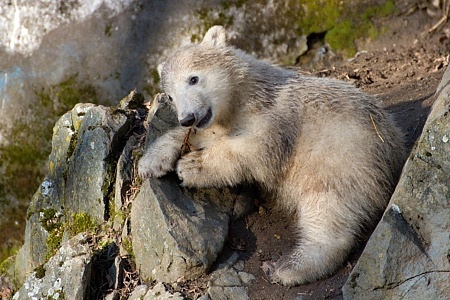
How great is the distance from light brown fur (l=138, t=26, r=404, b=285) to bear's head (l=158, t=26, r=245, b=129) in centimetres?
1

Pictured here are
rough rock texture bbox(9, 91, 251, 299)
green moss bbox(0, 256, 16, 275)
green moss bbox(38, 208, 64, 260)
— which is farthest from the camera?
green moss bbox(0, 256, 16, 275)

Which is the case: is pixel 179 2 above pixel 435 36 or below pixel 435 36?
above

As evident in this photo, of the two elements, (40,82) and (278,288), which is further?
(40,82)

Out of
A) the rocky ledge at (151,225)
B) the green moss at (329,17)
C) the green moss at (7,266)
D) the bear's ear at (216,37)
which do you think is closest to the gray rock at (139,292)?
the rocky ledge at (151,225)

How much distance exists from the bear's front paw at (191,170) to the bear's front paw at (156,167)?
0.12m

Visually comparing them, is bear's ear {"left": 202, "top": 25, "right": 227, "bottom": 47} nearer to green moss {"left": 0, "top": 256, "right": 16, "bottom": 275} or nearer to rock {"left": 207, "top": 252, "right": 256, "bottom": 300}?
rock {"left": 207, "top": 252, "right": 256, "bottom": 300}

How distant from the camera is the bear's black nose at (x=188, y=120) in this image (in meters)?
5.49

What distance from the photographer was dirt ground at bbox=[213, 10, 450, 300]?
536 cm

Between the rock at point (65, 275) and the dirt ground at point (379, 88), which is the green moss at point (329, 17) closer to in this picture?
the dirt ground at point (379, 88)

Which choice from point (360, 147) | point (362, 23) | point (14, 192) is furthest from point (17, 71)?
point (360, 147)

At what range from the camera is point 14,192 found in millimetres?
9195

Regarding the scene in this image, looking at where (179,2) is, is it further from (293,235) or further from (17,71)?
(293,235)

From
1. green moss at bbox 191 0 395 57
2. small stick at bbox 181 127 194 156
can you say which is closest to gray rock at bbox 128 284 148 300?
small stick at bbox 181 127 194 156

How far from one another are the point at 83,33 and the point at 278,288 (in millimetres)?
5465
